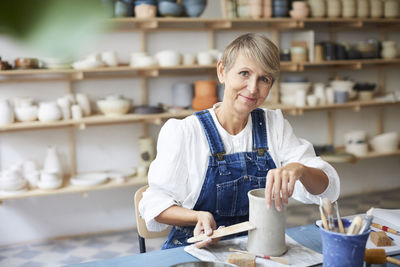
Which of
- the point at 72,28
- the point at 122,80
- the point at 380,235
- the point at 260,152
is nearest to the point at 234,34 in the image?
the point at 122,80

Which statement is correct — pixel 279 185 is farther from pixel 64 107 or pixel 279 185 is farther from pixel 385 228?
pixel 64 107

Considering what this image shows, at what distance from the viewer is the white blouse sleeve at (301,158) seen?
1.63 m

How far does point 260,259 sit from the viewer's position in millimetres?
1293

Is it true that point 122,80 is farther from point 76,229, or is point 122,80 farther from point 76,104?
point 76,229

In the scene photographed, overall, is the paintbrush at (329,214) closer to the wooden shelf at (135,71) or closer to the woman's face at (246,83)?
the woman's face at (246,83)

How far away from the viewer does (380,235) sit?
55.0 inches

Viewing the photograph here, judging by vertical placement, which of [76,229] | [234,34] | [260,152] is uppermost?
[234,34]

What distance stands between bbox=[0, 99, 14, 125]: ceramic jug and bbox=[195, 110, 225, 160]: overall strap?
210 centimetres

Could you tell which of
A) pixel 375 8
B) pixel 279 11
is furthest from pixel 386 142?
pixel 279 11

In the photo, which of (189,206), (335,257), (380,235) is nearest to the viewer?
(335,257)

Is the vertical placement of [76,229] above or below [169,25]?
below

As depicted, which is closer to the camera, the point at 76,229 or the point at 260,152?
the point at 260,152

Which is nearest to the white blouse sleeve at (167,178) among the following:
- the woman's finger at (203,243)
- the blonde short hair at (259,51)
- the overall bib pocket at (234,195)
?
the overall bib pocket at (234,195)

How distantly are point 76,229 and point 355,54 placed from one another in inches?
120
